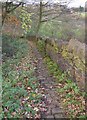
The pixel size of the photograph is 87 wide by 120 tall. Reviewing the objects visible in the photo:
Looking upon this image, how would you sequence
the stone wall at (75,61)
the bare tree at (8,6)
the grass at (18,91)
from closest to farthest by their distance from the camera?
the grass at (18,91) → the stone wall at (75,61) → the bare tree at (8,6)

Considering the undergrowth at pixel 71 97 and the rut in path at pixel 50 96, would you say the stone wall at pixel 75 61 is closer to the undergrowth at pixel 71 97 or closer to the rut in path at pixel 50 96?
the undergrowth at pixel 71 97

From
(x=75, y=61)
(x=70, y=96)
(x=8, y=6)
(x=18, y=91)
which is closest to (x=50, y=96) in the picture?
(x=70, y=96)

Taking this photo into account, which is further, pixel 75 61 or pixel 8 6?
pixel 8 6

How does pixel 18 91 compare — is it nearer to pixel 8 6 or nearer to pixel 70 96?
pixel 70 96

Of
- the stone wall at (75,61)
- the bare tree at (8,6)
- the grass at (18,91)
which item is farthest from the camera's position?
the bare tree at (8,6)

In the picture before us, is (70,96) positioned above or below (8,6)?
below

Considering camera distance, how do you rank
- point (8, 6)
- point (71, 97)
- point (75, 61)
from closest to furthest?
point (71, 97) < point (75, 61) < point (8, 6)

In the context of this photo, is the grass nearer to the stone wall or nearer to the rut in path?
the rut in path

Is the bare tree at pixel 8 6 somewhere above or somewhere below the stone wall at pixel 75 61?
above

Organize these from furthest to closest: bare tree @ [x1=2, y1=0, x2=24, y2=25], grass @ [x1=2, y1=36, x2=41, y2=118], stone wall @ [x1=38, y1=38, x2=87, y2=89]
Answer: bare tree @ [x1=2, y1=0, x2=24, y2=25], stone wall @ [x1=38, y1=38, x2=87, y2=89], grass @ [x1=2, y1=36, x2=41, y2=118]

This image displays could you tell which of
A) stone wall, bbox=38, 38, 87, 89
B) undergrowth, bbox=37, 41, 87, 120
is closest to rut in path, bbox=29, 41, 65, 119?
undergrowth, bbox=37, 41, 87, 120

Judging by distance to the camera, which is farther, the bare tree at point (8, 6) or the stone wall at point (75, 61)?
the bare tree at point (8, 6)

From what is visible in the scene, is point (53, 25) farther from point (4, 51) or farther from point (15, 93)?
point (15, 93)

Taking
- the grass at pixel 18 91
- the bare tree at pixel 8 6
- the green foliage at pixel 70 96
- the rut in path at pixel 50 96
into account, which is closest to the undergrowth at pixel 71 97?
the green foliage at pixel 70 96
